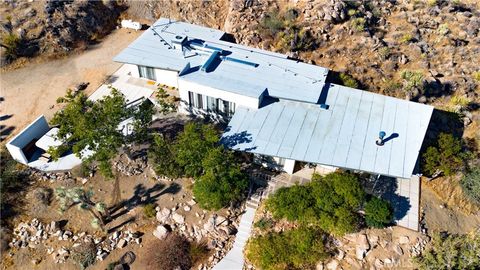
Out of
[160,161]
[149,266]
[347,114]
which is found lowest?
[149,266]

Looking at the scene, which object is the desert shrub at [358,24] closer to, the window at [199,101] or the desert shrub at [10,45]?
the window at [199,101]

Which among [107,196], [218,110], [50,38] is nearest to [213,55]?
[218,110]

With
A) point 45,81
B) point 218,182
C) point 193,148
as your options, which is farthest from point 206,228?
point 45,81

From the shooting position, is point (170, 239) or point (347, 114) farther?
point (347, 114)

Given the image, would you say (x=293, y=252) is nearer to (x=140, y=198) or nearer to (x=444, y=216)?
(x=444, y=216)

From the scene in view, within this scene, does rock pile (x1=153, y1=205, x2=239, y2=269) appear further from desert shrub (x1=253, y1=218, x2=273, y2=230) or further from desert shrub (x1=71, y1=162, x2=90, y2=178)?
desert shrub (x1=71, y1=162, x2=90, y2=178)

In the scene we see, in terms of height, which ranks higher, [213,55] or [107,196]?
[213,55]

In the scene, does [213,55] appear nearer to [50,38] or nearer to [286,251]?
[286,251]
